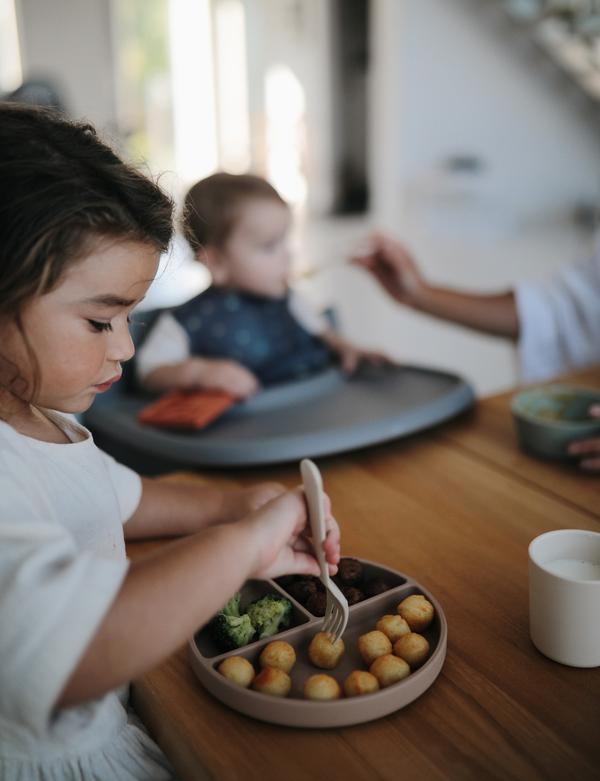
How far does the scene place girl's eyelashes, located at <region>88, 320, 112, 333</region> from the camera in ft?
2.16

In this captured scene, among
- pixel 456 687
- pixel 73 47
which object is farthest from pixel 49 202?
pixel 73 47

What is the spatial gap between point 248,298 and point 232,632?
110 cm

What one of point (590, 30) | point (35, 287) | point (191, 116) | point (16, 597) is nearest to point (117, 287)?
point (35, 287)

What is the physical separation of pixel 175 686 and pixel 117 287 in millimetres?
341

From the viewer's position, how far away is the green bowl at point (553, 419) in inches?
42.1

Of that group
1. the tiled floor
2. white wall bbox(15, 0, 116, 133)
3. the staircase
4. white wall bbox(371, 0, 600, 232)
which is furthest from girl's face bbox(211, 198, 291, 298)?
white wall bbox(15, 0, 116, 133)

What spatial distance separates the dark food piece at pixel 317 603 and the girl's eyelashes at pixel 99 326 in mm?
310

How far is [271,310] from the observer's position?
5.64ft

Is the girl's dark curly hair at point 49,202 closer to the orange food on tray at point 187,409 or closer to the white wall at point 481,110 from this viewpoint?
the orange food on tray at point 187,409

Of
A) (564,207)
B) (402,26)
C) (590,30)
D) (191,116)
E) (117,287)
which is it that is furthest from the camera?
(191,116)

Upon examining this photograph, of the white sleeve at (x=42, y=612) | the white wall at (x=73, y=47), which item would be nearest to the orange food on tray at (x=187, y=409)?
the white sleeve at (x=42, y=612)

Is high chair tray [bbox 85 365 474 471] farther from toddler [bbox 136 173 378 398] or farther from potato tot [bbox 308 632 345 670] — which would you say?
potato tot [bbox 308 632 345 670]

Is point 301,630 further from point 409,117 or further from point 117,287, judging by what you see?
point 409,117

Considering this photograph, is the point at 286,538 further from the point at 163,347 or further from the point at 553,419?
the point at 163,347
